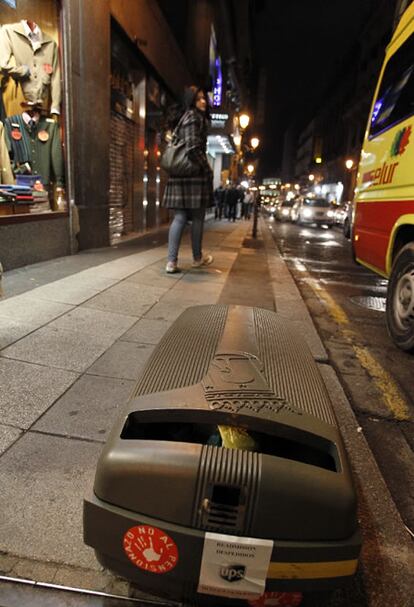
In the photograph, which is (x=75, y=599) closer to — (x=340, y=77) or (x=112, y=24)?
(x=112, y=24)

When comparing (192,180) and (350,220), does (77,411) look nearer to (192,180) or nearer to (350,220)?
(192,180)

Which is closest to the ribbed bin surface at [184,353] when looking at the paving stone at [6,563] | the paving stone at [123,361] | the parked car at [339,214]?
the paving stone at [6,563]

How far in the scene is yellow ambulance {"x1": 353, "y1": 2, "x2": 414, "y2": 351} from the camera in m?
4.05

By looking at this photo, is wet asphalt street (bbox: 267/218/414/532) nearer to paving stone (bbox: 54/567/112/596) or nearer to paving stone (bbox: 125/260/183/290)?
paving stone (bbox: 54/567/112/596)

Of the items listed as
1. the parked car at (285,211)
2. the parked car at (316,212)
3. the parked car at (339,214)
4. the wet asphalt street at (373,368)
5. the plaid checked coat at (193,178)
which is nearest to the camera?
the wet asphalt street at (373,368)

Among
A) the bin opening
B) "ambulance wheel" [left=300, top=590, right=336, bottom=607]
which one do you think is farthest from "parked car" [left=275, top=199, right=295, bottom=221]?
"ambulance wheel" [left=300, top=590, right=336, bottom=607]

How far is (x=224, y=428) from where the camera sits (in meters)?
1.28

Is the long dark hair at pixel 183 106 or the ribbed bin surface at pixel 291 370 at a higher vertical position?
the long dark hair at pixel 183 106

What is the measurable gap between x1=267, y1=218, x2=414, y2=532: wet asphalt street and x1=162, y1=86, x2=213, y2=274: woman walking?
6.99 feet

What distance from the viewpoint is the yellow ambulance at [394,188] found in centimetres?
405

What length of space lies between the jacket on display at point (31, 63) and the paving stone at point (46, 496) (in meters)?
6.22

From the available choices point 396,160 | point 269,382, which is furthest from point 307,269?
point 269,382

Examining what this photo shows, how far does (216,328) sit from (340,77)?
8446 cm

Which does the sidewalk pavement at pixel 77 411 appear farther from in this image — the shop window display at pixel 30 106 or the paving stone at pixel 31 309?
the shop window display at pixel 30 106
